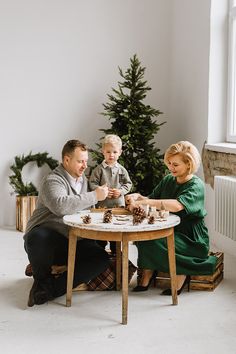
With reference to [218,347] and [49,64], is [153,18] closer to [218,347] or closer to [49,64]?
[49,64]

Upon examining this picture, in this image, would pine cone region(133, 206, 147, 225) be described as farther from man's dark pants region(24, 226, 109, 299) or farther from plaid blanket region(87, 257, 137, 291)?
plaid blanket region(87, 257, 137, 291)

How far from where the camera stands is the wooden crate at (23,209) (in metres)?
5.96

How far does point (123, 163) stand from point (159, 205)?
1859mm

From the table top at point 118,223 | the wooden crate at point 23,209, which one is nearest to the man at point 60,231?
the table top at point 118,223

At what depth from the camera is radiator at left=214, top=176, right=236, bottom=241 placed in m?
4.53

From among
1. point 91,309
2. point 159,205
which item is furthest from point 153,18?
point 91,309

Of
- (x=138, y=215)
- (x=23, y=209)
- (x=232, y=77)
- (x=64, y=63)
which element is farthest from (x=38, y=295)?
(x=64, y=63)

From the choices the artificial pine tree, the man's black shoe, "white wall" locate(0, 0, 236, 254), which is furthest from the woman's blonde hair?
"white wall" locate(0, 0, 236, 254)

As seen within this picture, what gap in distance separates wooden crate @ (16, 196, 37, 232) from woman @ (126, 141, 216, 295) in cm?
236

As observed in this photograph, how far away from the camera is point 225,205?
4.69m

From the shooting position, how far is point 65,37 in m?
6.19

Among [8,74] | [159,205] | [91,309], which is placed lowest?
[91,309]

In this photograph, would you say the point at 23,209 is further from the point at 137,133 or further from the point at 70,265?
the point at 70,265

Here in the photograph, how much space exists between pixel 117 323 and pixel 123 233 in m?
0.51
